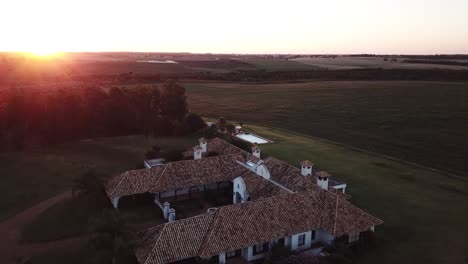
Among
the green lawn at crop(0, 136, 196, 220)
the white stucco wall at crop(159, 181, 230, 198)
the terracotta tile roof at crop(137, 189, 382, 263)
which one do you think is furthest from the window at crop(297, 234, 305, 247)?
the green lawn at crop(0, 136, 196, 220)

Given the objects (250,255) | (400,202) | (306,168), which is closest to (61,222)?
(250,255)

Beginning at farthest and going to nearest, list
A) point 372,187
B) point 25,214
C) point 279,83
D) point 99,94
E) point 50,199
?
point 279,83 → point 99,94 → point 372,187 → point 50,199 → point 25,214

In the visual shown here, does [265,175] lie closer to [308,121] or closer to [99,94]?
[99,94]

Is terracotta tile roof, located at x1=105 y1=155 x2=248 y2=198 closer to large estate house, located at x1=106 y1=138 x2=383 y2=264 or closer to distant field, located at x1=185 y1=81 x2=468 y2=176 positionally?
large estate house, located at x1=106 y1=138 x2=383 y2=264

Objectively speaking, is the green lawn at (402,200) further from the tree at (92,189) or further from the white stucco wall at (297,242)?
the tree at (92,189)

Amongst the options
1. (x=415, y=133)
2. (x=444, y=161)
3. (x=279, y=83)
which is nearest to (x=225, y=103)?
(x=279, y=83)

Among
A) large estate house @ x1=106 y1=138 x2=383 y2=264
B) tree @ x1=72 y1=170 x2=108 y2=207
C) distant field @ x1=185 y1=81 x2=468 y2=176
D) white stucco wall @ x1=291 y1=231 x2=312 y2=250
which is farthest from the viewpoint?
distant field @ x1=185 y1=81 x2=468 y2=176
